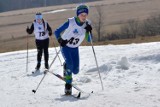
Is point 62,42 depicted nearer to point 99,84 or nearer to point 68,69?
point 68,69

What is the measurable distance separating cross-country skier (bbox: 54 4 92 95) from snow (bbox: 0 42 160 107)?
1.81ft

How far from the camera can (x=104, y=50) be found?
49.0ft

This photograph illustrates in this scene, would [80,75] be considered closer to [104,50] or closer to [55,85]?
[55,85]

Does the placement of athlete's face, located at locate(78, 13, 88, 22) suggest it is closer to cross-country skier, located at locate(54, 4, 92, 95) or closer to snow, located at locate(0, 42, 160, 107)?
cross-country skier, located at locate(54, 4, 92, 95)

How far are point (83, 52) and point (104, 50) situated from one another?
0.82 metres

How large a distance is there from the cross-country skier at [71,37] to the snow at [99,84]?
552 mm

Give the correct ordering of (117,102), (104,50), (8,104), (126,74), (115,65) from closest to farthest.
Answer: (117,102)
(8,104)
(126,74)
(115,65)
(104,50)

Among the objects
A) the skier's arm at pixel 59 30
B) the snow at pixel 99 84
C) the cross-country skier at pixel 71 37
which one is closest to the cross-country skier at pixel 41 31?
the snow at pixel 99 84

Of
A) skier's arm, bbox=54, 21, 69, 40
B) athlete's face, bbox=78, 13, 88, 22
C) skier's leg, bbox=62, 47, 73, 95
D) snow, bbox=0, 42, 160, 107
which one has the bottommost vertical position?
snow, bbox=0, 42, 160, 107

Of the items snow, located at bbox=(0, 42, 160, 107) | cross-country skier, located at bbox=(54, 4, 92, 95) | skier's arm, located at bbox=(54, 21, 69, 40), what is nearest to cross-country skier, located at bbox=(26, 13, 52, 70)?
snow, located at bbox=(0, 42, 160, 107)

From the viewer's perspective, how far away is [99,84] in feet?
31.8

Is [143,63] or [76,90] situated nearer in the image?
[76,90]

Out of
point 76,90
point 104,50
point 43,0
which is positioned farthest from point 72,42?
point 43,0

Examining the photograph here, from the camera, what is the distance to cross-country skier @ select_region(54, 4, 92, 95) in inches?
336
